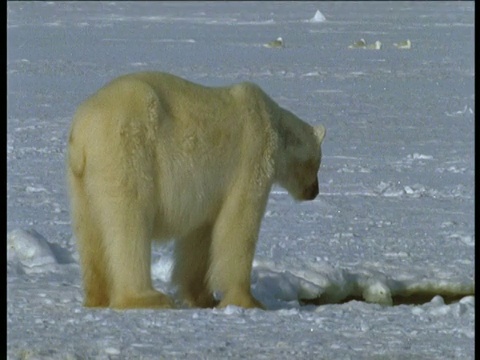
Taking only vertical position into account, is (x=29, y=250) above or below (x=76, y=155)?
below

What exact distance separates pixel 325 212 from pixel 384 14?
2000 centimetres

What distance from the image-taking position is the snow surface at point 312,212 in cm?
445

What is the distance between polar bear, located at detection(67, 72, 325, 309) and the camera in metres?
5.06

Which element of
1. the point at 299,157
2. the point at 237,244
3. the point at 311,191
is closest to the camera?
the point at 237,244

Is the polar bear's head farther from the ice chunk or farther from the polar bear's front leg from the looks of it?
the ice chunk

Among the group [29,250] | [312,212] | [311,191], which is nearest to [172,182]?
[311,191]

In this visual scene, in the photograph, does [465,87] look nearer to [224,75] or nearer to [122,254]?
[224,75]

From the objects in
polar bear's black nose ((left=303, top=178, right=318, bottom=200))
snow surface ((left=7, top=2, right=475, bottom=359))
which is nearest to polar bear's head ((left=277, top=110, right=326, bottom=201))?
polar bear's black nose ((left=303, top=178, right=318, bottom=200))

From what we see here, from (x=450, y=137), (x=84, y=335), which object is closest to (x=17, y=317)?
(x=84, y=335)

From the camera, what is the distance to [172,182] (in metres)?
5.15

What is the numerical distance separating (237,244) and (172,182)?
1.73 ft

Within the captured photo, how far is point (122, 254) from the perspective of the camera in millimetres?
5082

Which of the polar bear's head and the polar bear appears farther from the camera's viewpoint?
the polar bear's head

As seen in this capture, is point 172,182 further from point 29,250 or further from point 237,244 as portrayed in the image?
point 29,250
